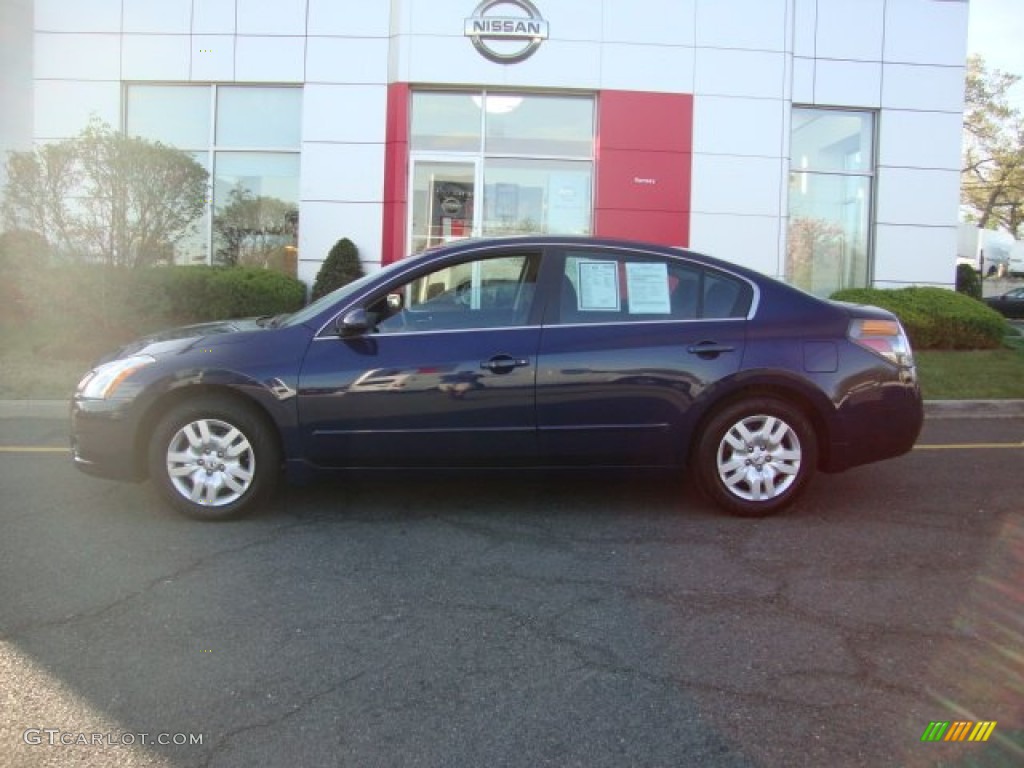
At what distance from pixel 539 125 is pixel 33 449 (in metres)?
8.84

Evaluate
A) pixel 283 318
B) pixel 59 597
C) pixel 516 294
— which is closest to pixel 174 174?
pixel 283 318

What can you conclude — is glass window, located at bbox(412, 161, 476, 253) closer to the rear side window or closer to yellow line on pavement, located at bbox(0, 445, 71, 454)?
yellow line on pavement, located at bbox(0, 445, 71, 454)

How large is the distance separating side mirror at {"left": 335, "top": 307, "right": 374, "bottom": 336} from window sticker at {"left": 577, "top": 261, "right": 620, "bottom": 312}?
4.02 ft

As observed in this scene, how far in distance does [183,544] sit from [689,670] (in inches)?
110

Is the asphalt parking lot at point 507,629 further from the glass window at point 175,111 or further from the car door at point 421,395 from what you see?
the glass window at point 175,111

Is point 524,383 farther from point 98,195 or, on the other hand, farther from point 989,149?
point 989,149

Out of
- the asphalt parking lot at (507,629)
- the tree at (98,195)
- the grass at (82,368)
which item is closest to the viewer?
the asphalt parking lot at (507,629)

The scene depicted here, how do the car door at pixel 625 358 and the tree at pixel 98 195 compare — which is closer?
the car door at pixel 625 358

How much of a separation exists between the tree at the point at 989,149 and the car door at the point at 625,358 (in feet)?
132

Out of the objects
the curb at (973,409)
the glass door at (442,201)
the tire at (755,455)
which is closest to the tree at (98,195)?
→ the curb at (973,409)

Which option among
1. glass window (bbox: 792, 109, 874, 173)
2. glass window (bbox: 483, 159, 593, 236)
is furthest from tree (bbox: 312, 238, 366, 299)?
glass window (bbox: 792, 109, 874, 173)

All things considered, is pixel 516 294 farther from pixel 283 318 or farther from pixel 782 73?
pixel 782 73

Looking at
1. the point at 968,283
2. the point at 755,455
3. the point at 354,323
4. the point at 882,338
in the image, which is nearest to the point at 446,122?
the point at 354,323

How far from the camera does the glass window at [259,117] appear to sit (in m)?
13.9
